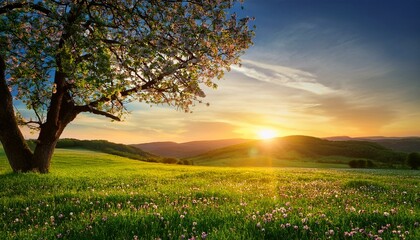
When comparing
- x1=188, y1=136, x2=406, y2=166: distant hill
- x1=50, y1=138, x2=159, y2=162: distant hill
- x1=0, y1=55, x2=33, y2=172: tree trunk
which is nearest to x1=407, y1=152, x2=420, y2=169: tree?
x1=188, y1=136, x2=406, y2=166: distant hill

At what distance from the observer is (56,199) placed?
36.7ft

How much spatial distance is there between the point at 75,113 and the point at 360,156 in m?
137

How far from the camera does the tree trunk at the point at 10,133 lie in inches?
806

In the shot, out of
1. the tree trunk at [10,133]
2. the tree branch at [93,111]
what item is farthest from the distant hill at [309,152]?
the tree trunk at [10,133]

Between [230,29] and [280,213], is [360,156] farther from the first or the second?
[280,213]

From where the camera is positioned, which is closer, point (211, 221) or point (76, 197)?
point (211, 221)

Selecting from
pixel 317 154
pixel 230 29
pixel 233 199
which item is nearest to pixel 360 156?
pixel 317 154

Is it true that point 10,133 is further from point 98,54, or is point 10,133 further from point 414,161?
point 414,161

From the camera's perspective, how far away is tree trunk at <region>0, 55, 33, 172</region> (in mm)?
20484

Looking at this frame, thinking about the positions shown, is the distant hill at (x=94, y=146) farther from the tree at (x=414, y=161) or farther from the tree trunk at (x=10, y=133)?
the tree trunk at (x=10, y=133)

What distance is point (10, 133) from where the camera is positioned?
20797 mm

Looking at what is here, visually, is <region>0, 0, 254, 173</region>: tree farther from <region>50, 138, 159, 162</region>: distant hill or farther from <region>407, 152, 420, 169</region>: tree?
<region>50, 138, 159, 162</region>: distant hill

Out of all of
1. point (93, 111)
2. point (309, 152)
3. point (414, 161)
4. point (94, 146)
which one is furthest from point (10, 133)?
point (309, 152)

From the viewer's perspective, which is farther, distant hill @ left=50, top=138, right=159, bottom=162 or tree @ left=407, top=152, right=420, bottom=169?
distant hill @ left=50, top=138, right=159, bottom=162
